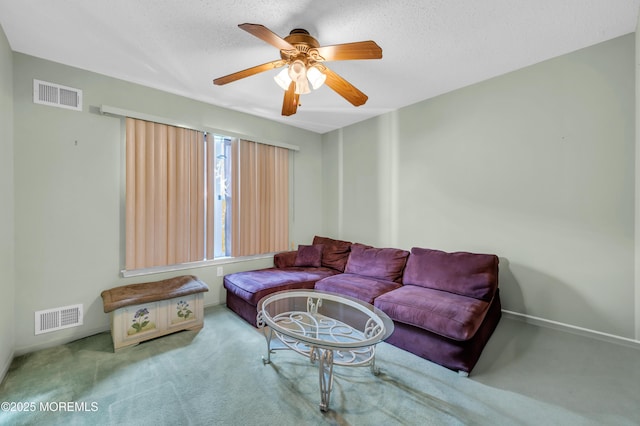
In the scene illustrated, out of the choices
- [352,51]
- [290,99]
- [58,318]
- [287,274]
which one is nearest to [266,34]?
[352,51]

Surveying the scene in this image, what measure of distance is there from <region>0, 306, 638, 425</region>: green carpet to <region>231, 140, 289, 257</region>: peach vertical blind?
5.04 feet

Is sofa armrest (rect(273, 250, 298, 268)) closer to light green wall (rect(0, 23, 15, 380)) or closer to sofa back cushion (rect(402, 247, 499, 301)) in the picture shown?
sofa back cushion (rect(402, 247, 499, 301))

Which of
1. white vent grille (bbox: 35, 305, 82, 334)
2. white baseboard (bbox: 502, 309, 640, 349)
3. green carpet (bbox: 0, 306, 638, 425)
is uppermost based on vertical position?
white vent grille (bbox: 35, 305, 82, 334)

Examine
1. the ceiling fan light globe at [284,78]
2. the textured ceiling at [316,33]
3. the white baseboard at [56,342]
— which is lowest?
the white baseboard at [56,342]

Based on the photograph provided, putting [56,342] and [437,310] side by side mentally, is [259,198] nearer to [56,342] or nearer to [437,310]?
[56,342]

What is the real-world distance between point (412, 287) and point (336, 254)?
4.06ft

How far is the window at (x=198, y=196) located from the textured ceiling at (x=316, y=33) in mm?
689

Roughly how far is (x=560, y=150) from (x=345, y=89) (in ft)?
6.66

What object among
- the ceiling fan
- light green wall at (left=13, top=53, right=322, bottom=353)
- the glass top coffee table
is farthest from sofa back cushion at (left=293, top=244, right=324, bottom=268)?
the ceiling fan

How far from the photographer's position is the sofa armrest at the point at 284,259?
3.66 m

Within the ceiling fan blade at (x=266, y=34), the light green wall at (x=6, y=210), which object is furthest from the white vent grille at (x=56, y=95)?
the ceiling fan blade at (x=266, y=34)

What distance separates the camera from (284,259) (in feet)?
12.1

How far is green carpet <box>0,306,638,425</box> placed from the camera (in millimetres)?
1486

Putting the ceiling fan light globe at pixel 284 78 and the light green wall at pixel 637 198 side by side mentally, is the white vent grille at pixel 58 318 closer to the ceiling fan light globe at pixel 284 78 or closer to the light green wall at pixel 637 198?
the ceiling fan light globe at pixel 284 78
